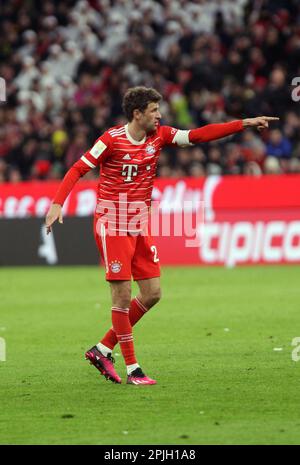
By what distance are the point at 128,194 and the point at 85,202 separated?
13.9 m

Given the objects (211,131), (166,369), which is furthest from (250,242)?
(211,131)

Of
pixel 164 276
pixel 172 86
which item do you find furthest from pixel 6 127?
pixel 164 276

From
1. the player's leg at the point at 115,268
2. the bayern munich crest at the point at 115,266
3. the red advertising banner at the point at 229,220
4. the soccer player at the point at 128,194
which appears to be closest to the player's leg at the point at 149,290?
the soccer player at the point at 128,194

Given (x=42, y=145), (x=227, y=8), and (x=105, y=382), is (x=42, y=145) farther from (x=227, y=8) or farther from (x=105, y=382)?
→ (x=105, y=382)

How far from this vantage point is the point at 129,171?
31.6 ft

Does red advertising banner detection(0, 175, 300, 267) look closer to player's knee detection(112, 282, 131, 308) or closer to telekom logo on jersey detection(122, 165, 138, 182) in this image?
telekom logo on jersey detection(122, 165, 138, 182)

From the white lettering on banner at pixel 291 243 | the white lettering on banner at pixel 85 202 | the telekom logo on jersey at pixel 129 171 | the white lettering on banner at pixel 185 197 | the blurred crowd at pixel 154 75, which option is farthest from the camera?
the white lettering on banner at pixel 85 202

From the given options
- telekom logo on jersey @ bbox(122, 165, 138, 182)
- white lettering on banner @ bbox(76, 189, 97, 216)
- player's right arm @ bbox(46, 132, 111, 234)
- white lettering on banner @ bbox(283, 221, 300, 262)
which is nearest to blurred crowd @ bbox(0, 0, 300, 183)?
white lettering on banner @ bbox(76, 189, 97, 216)

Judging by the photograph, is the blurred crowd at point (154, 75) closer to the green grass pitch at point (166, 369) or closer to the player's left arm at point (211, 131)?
the green grass pitch at point (166, 369)

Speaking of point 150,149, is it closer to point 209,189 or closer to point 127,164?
point 127,164

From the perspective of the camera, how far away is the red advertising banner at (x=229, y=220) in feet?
69.6

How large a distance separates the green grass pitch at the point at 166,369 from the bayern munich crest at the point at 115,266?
97cm

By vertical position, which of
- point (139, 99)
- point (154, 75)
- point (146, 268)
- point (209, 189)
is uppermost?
point (139, 99)

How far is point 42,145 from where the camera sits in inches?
1023
